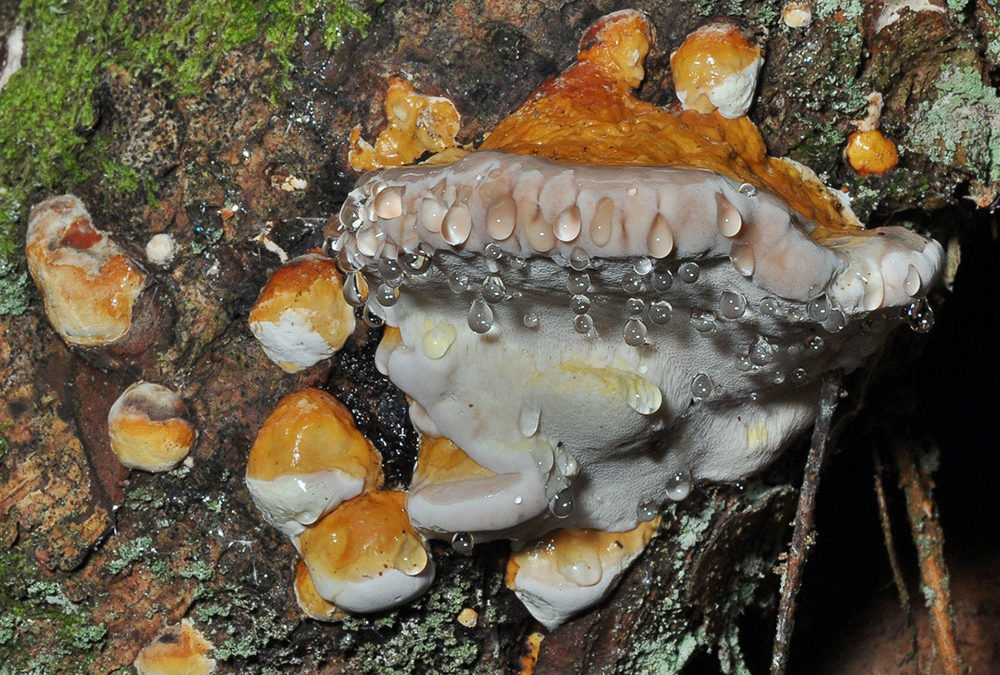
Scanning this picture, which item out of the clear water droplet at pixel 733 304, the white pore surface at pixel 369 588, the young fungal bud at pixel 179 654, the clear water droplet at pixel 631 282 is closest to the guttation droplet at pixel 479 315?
the clear water droplet at pixel 631 282

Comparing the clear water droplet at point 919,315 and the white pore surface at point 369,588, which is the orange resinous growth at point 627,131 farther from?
the white pore surface at point 369,588

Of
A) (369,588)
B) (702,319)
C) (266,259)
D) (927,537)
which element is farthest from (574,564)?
(927,537)

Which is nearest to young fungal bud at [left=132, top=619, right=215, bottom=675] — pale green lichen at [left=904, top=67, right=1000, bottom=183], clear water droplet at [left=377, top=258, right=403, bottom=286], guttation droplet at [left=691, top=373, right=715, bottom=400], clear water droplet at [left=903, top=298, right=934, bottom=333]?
clear water droplet at [left=377, top=258, right=403, bottom=286]

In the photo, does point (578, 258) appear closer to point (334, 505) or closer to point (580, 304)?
point (580, 304)

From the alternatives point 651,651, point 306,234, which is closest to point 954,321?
point 651,651

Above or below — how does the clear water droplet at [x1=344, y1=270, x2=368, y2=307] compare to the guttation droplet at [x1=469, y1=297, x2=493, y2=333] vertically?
below

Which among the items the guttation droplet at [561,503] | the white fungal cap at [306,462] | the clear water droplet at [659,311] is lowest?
the white fungal cap at [306,462]

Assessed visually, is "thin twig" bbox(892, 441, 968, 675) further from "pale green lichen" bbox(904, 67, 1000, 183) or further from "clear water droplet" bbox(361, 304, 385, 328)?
"clear water droplet" bbox(361, 304, 385, 328)
